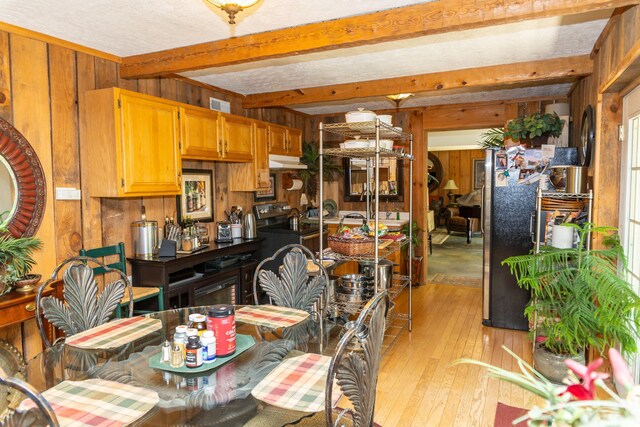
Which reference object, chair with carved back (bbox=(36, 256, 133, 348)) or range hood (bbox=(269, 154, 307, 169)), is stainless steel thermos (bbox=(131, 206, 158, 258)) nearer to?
chair with carved back (bbox=(36, 256, 133, 348))

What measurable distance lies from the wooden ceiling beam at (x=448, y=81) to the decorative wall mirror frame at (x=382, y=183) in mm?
1531

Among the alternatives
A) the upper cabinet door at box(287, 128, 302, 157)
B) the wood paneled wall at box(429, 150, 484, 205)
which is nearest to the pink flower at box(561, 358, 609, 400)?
the upper cabinet door at box(287, 128, 302, 157)

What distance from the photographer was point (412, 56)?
3.38m

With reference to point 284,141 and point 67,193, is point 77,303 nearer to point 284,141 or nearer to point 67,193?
point 67,193

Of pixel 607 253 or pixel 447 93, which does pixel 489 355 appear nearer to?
pixel 607 253

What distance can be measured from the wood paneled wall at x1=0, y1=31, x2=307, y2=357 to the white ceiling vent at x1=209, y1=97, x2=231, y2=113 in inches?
31.4

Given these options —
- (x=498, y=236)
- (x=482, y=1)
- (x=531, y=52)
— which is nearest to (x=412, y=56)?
(x=531, y=52)

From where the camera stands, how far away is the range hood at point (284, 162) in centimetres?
480

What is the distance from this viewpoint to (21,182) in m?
2.70

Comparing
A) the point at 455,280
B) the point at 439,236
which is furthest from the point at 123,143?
the point at 439,236

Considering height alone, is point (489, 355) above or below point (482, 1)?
below

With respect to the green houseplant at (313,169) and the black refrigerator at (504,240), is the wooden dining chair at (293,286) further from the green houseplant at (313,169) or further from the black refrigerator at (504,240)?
the green houseplant at (313,169)

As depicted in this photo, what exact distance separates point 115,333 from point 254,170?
8.88 ft

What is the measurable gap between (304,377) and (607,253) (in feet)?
6.76
